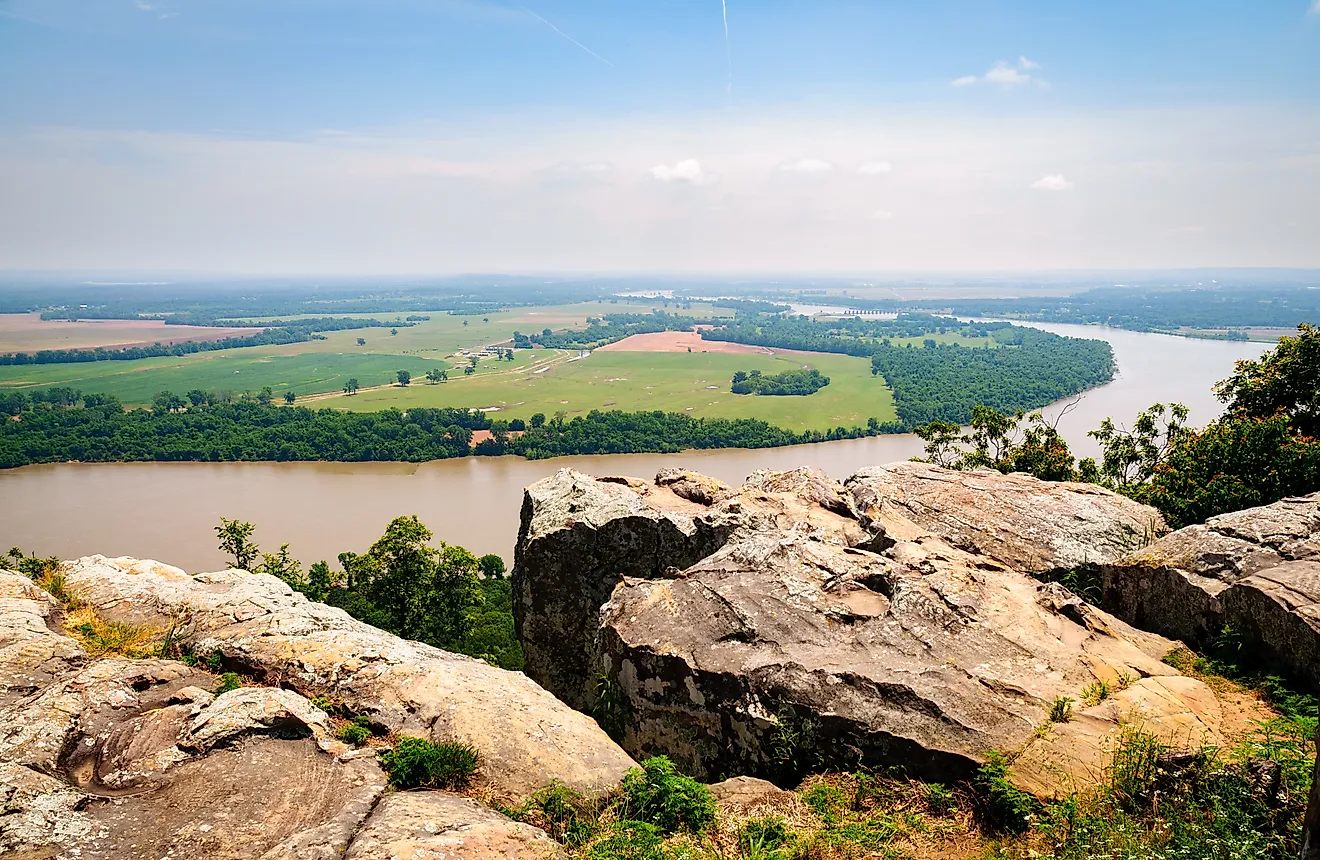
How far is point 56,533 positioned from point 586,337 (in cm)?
12828

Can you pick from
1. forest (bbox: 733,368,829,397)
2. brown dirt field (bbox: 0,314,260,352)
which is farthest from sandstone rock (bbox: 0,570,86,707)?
brown dirt field (bbox: 0,314,260,352)

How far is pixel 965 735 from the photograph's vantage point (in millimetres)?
7234

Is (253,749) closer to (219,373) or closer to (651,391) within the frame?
(651,391)

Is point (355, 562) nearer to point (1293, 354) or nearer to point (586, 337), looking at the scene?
point (1293, 354)

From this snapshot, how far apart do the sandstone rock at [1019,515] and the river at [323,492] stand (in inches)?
1227

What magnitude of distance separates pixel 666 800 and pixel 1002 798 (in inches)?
123

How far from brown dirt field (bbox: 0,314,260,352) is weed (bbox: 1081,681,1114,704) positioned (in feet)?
586

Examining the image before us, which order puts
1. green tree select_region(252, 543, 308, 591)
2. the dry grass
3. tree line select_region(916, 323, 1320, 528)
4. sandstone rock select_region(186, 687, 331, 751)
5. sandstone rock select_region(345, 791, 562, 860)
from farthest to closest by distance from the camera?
green tree select_region(252, 543, 308, 591) < tree line select_region(916, 323, 1320, 528) < the dry grass < sandstone rock select_region(186, 687, 331, 751) < sandstone rock select_region(345, 791, 562, 860)

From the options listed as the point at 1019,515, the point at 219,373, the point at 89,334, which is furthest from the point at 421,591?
the point at 89,334

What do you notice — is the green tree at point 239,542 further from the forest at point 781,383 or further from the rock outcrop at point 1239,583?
the forest at point 781,383

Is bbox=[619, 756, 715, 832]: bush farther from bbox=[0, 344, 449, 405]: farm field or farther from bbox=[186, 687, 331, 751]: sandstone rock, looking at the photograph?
bbox=[0, 344, 449, 405]: farm field

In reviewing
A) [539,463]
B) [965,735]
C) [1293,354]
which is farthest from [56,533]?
[1293,354]

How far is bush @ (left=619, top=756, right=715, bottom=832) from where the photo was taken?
22.2 feet

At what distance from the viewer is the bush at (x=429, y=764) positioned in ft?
23.5
